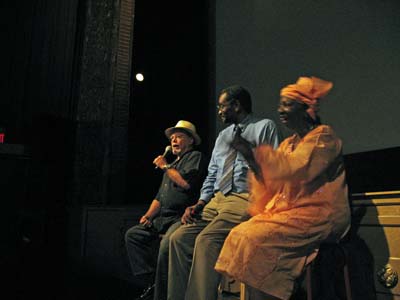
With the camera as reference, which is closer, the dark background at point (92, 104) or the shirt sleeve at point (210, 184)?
the shirt sleeve at point (210, 184)

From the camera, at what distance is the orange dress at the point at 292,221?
153 centimetres

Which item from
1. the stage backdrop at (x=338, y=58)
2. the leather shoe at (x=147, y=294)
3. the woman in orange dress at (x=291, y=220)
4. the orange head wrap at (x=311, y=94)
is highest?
the stage backdrop at (x=338, y=58)

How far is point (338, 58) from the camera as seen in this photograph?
3.07m

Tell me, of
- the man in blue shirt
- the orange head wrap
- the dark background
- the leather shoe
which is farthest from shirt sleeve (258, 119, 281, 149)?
the dark background

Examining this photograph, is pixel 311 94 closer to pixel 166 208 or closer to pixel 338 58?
pixel 166 208

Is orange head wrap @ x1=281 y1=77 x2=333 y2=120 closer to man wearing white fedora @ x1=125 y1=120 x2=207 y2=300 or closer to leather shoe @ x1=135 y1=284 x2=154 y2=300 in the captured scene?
man wearing white fedora @ x1=125 y1=120 x2=207 y2=300

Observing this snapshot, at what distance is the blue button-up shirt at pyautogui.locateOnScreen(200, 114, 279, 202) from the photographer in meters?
2.12

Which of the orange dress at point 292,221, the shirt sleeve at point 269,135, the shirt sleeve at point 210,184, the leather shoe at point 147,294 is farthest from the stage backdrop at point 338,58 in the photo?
the leather shoe at point 147,294

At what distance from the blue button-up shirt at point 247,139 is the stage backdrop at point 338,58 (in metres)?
1.01

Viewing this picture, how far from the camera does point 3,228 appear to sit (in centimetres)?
341

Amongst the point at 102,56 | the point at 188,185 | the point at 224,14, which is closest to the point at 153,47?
the point at 102,56

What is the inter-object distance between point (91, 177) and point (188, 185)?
73.3 inches

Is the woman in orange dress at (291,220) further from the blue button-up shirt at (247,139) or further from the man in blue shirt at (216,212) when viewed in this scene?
the blue button-up shirt at (247,139)

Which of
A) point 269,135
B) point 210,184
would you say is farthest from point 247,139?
point 210,184
